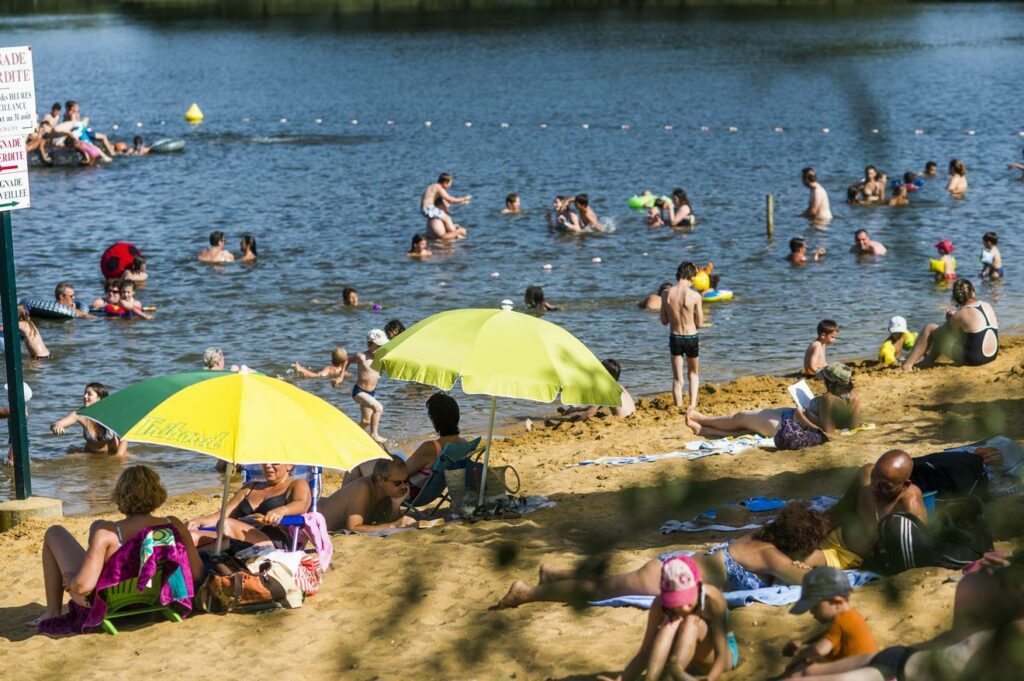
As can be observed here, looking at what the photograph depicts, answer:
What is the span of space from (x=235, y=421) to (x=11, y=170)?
3.22 metres

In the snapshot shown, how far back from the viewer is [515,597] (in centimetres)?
804

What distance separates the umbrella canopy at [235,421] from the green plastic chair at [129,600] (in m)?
0.82

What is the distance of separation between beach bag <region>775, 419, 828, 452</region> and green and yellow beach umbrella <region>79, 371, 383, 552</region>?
13.3 ft

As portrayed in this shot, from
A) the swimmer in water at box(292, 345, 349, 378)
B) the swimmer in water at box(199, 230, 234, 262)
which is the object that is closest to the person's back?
the swimmer in water at box(292, 345, 349, 378)

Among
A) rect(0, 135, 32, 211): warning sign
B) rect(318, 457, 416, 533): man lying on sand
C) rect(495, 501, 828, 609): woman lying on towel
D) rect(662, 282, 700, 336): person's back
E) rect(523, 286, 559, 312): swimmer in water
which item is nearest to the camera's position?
rect(495, 501, 828, 609): woman lying on towel

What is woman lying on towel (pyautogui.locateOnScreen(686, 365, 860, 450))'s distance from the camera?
11.1 m

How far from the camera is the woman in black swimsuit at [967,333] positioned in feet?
50.0

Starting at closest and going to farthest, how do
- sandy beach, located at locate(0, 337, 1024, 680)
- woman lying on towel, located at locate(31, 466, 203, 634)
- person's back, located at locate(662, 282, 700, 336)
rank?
sandy beach, located at locate(0, 337, 1024, 680), woman lying on towel, located at locate(31, 466, 203, 634), person's back, located at locate(662, 282, 700, 336)

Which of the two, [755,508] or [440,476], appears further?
[440,476]

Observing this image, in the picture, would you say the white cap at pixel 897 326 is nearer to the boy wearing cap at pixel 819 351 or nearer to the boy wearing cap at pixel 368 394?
the boy wearing cap at pixel 819 351

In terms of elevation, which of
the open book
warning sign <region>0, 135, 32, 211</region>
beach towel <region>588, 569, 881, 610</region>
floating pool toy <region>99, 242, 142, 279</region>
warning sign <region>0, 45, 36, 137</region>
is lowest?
floating pool toy <region>99, 242, 142, 279</region>

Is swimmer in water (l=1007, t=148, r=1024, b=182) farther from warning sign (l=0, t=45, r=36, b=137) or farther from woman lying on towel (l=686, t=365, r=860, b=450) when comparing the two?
warning sign (l=0, t=45, r=36, b=137)

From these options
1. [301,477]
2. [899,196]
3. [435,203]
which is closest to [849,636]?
[301,477]

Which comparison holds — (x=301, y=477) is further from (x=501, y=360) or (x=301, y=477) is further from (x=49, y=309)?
(x=49, y=309)
